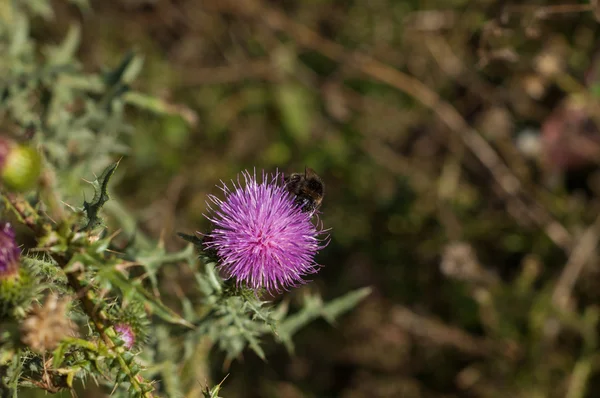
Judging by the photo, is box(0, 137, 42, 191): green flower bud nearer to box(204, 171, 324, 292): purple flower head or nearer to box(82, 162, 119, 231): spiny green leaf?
box(82, 162, 119, 231): spiny green leaf

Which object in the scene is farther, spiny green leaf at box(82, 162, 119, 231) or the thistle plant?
spiny green leaf at box(82, 162, 119, 231)

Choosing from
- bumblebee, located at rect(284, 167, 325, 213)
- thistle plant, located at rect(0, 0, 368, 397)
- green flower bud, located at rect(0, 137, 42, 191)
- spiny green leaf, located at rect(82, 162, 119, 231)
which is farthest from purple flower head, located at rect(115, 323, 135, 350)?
bumblebee, located at rect(284, 167, 325, 213)

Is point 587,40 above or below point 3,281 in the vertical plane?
above

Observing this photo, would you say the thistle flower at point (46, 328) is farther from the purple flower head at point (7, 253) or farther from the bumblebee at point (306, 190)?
the bumblebee at point (306, 190)

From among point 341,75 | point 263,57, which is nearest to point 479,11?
point 341,75

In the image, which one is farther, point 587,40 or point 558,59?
point 587,40

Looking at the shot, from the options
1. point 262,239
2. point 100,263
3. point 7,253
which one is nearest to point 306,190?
point 262,239

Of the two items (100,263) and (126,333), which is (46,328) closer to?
(100,263)

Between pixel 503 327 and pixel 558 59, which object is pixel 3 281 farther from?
pixel 558 59
